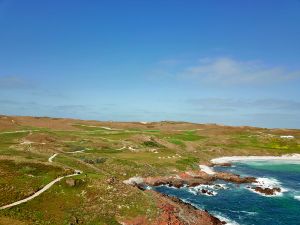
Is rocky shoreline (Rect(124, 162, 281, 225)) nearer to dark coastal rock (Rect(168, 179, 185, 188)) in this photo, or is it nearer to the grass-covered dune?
dark coastal rock (Rect(168, 179, 185, 188))

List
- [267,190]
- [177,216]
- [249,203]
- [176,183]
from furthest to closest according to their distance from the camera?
[176,183] → [267,190] → [249,203] → [177,216]

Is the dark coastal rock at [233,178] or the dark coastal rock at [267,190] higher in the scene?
the dark coastal rock at [233,178]

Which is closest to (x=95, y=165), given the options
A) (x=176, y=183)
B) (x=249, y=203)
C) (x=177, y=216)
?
(x=176, y=183)

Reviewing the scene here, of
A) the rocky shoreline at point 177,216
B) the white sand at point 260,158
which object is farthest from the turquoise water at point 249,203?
the white sand at point 260,158

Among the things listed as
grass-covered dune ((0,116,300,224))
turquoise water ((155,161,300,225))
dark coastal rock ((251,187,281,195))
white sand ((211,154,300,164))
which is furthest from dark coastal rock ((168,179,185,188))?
white sand ((211,154,300,164))

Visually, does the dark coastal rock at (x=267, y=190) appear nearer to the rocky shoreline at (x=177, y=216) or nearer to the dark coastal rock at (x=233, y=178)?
the dark coastal rock at (x=233, y=178)

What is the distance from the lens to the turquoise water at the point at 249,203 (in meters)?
61.0

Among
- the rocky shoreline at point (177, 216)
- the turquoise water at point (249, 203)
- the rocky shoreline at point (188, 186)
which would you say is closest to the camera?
the rocky shoreline at point (177, 216)

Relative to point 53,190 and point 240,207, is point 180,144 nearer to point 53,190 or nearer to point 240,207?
point 240,207

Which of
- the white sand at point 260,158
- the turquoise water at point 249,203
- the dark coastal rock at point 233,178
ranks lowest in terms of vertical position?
the turquoise water at point 249,203

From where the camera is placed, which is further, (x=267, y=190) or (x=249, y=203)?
(x=267, y=190)

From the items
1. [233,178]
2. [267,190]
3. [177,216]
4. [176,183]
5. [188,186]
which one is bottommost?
[177,216]

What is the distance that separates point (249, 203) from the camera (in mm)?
69688

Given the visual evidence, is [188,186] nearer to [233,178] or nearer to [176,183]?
[176,183]
